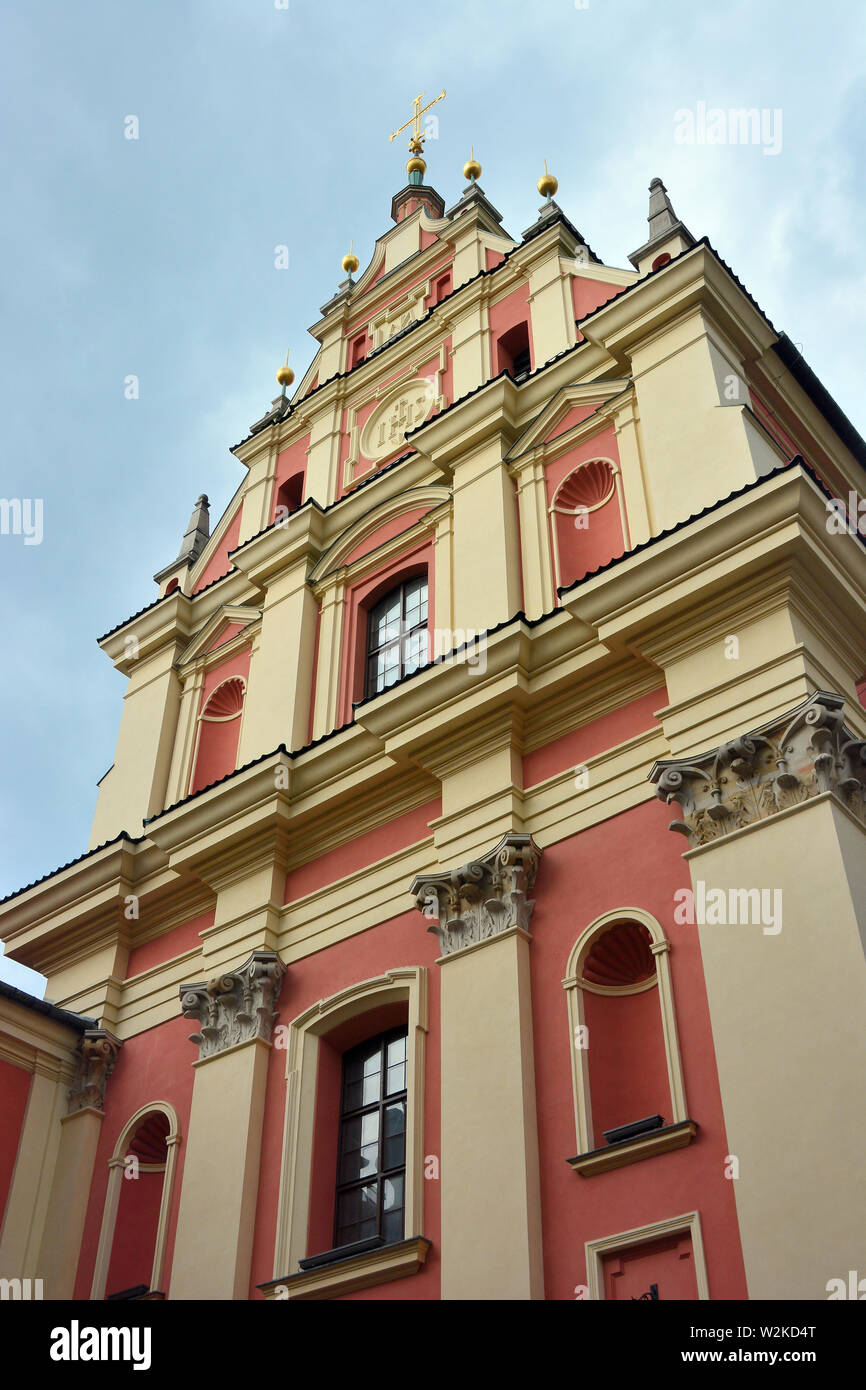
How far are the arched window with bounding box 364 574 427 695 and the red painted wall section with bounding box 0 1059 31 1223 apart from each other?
575cm

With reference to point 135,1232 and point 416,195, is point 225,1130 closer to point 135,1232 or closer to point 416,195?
point 135,1232

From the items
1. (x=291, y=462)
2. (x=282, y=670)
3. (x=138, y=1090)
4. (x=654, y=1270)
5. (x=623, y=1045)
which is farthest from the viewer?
(x=291, y=462)

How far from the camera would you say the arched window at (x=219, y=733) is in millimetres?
18047

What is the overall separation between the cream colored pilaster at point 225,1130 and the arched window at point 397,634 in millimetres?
3912

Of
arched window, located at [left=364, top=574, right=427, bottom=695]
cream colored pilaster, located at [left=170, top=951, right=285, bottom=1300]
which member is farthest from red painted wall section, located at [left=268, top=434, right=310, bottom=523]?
cream colored pilaster, located at [left=170, top=951, right=285, bottom=1300]

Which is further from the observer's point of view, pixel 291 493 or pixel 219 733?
pixel 291 493

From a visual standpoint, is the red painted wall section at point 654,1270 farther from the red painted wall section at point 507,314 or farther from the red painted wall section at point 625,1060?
the red painted wall section at point 507,314

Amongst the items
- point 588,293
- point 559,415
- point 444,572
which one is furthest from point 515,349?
point 444,572

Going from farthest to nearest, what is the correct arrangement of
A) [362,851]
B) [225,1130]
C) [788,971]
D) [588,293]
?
[588,293]
[362,851]
[225,1130]
[788,971]

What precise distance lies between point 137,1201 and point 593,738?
693 centimetres

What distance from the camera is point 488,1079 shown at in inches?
Answer: 451

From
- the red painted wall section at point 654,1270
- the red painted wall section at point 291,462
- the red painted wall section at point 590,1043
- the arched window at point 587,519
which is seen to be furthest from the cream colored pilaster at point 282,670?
the red painted wall section at point 654,1270

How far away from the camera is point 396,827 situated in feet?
47.6

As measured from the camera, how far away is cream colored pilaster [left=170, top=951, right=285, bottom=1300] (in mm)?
12539
